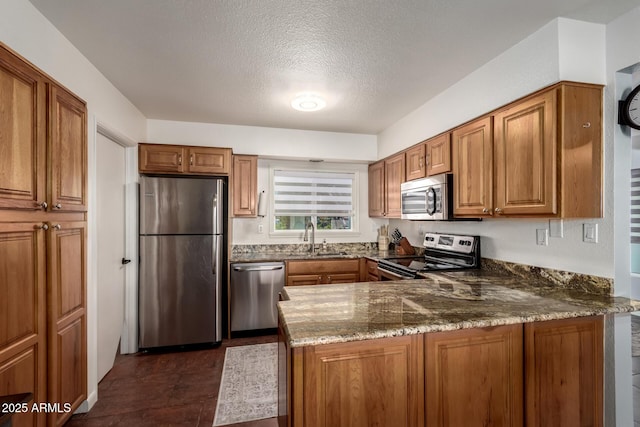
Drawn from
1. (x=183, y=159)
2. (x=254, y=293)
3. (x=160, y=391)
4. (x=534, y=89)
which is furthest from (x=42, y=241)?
(x=534, y=89)

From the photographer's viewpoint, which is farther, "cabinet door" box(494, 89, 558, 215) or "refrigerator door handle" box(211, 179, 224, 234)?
"refrigerator door handle" box(211, 179, 224, 234)

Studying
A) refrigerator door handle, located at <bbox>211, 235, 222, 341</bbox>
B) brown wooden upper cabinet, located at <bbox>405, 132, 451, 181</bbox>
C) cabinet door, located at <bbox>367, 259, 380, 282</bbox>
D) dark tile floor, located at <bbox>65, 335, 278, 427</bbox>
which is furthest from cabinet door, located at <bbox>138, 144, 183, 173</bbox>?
brown wooden upper cabinet, located at <bbox>405, 132, 451, 181</bbox>

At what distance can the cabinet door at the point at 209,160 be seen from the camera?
11.4ft

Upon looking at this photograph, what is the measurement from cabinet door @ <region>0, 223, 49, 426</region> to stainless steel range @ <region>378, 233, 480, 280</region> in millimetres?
2493

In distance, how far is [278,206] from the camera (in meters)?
4.23

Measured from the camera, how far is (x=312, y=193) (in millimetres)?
4375

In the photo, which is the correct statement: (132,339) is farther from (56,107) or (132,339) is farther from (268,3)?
(268,3)

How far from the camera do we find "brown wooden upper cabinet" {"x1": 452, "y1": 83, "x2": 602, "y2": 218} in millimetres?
1748

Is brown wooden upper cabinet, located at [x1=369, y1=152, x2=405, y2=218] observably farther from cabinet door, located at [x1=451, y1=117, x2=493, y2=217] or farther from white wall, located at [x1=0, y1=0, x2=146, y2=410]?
white wall, located at [x1=0, y1=0, x2=146, y2=410]

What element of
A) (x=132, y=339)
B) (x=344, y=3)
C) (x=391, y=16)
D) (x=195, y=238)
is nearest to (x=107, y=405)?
(x=132, y=339)

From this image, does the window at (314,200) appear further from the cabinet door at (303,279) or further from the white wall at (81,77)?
the white wall at (81,77)

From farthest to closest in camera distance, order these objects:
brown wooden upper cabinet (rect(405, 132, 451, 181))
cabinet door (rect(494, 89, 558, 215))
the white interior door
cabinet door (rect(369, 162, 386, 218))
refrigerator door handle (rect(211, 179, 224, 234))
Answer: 1. cabinet door (rect(369, 162, 386, 218))
2. refrigerator door handle (rect(211, 179, 224, 234))
3. brown wooden upper cabinet (rect(405, 132, 451, 181))
4. the white interior door
5. cabinet door (rect(494, 89, 558, 215))

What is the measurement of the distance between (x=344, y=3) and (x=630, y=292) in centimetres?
225

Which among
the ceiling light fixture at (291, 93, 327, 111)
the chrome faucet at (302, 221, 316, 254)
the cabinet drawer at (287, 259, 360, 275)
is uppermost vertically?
the ceiling light fixture at (291, 93, 327, 111)
